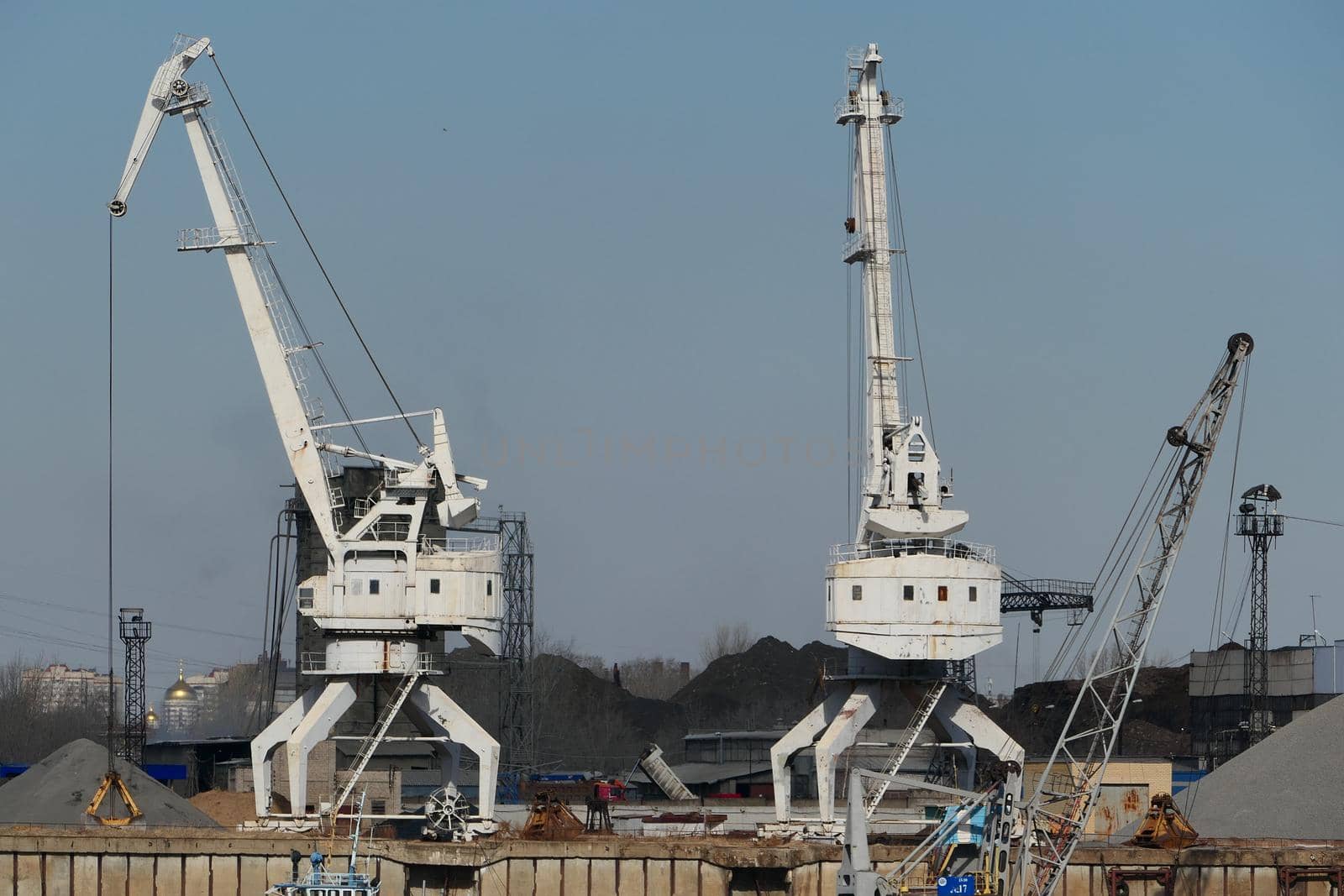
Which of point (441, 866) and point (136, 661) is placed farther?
point (136, 661)

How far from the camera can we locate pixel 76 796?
68812 mm

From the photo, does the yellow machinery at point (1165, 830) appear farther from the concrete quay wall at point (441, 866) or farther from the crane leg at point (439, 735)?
the crane leg at point (439, 735)

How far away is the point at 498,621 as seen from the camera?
66.9m

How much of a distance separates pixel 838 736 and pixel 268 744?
1853cm

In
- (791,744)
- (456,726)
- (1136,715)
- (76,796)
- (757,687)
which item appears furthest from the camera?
(757,687)

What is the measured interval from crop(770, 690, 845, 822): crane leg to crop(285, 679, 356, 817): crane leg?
1411 centimetres

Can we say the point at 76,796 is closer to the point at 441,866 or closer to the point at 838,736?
the point at 441,866

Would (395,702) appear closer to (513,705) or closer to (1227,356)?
(1227,356)

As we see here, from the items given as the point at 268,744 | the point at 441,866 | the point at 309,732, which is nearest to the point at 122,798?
the point at 268,744

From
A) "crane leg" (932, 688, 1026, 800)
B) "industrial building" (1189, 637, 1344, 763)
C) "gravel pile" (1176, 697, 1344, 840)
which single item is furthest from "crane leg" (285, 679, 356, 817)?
"industrial building" (1189, 637, 1344, 763)

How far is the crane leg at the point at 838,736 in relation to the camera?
63219 millimetres

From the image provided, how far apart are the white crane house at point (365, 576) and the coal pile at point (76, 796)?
16.5 ft

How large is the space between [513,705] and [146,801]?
119 feet

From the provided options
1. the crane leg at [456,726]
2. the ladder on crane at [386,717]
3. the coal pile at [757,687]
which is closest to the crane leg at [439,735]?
the crane leg at [456,726]
